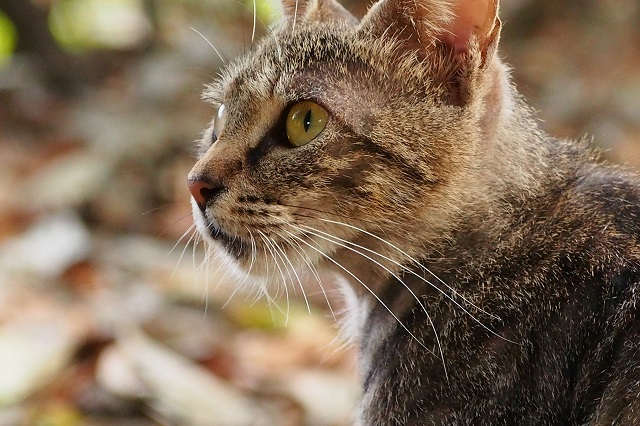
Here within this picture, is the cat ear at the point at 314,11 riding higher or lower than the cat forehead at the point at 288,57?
higher

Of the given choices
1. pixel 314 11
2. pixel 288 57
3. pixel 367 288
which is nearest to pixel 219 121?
pixel 288 57

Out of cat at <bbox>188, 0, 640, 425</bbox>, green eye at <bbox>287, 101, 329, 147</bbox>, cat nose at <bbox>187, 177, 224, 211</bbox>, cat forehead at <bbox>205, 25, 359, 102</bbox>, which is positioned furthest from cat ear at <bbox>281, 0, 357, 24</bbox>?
cat nose at <bbox>187, 177, 224, 211</bbox>

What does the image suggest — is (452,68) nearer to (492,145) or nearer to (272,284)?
(492,145)

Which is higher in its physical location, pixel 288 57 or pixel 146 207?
pixel 146 207

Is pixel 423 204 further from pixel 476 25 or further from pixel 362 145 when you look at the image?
pixel 476 25

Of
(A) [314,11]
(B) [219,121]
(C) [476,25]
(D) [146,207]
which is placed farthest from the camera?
(D) [146,207]

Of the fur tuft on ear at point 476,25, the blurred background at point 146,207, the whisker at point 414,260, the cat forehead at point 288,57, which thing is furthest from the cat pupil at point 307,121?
the blurred background at point 146,207

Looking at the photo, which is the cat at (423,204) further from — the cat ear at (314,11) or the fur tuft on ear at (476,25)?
the cat ear at (314,11)

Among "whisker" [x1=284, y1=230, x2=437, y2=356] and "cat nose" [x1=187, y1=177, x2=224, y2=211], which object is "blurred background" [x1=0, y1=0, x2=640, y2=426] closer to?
"whisker" [x1=284, y1=230, x2=437, y2=356]

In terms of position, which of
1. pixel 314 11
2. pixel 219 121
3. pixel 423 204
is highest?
pixel 314 11
